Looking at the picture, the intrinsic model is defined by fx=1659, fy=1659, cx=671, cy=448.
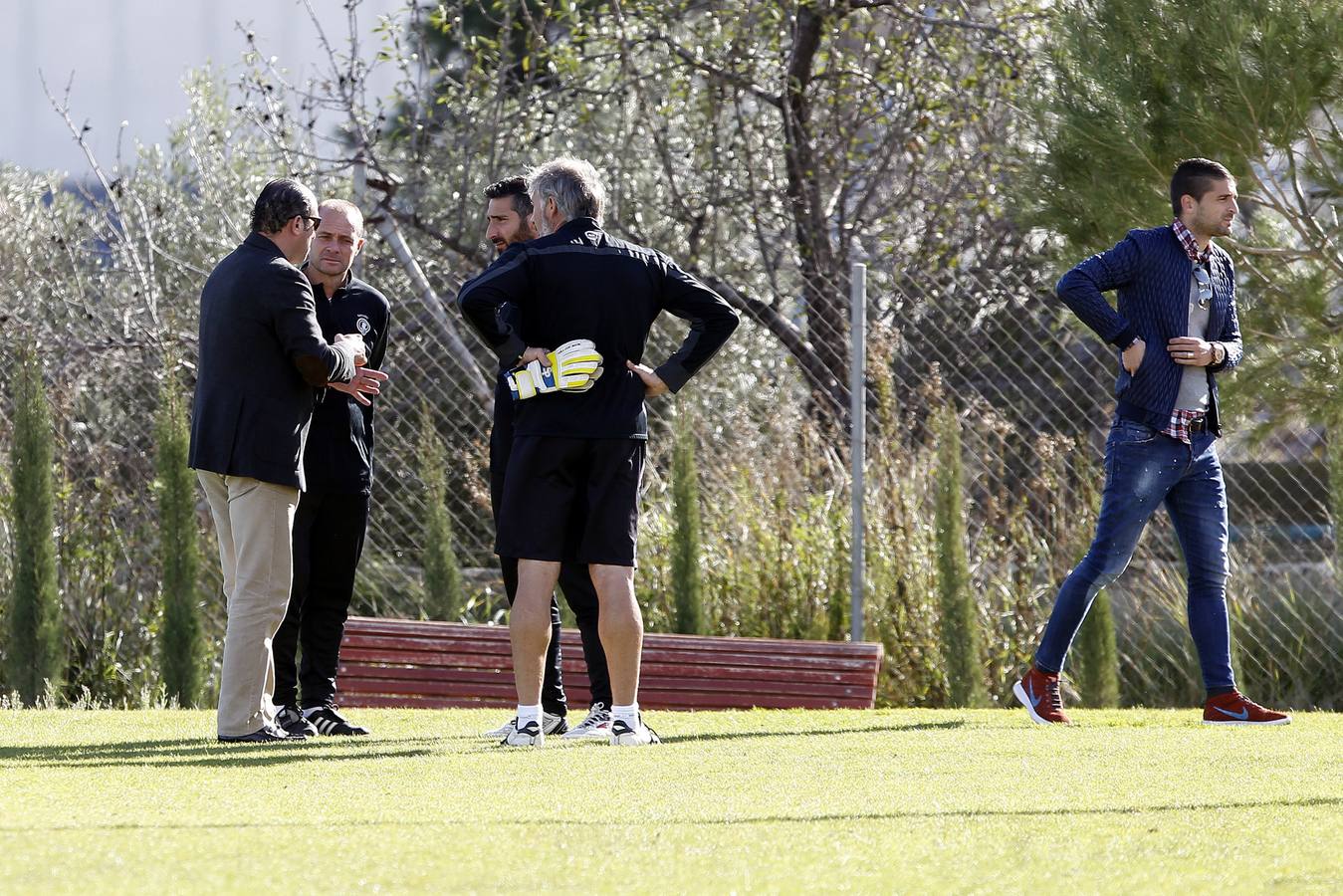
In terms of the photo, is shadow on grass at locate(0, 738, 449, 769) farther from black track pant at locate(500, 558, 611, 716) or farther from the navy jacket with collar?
the navy jacket with collar

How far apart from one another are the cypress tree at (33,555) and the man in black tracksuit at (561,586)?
108 inches

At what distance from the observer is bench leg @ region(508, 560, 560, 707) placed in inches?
192

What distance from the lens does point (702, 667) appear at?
656 centimetres

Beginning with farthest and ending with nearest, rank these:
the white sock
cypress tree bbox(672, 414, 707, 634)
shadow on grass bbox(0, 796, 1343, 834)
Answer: cypress tree bbox(672, 414, 707, 634)
the white sock
shadow on grass bbox(0, 796, 1343, 834)

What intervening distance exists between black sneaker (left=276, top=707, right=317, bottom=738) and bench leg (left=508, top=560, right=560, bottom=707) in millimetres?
787

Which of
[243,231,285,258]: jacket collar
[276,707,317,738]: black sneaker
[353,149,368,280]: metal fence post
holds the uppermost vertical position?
[353,149,368,280]: metal fence post

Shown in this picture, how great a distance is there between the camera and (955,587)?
687 cm

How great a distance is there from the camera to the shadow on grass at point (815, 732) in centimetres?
517

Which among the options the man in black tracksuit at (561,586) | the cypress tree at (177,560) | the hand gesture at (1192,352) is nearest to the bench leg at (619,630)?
the man in black tracksuit at (561,586)

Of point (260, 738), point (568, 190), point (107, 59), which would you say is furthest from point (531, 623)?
point (107, 59)

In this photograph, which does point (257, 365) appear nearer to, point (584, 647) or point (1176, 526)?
point (584, 647)

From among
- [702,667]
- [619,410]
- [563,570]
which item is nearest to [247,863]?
[619,410]

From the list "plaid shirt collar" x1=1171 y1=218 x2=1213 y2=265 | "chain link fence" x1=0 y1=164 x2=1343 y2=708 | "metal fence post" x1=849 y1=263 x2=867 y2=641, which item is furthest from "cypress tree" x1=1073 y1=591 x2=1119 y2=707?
"plaid shirt collar" x1=1171 y1=218 x2=1213 y2=265

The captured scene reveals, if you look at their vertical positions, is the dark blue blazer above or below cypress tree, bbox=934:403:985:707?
above
